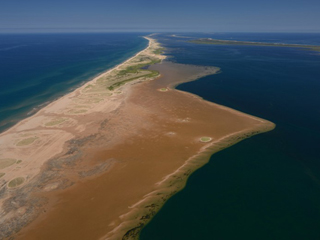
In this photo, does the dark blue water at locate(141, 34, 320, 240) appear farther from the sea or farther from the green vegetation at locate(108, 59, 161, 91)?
the green vegetation at locate(108, 59, 161, 91)

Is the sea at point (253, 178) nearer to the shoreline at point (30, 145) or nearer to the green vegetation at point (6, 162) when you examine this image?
the shoreline at point (30, 145)

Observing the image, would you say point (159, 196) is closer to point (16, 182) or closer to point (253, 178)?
point (253, 178)

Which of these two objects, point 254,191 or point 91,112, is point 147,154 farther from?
point 91,112

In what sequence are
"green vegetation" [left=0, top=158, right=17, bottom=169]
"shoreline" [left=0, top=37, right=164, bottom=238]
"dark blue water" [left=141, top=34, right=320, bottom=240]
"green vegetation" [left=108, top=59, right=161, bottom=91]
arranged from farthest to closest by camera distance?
"green vegetation" [left=108, top=59, right=161, bottom=91]
"green vegetation" [left=0, top=158, right=17, bottom=169]
"shoreline" [left=0, top=37, right=164, bottom=238]
"dark blue water" [left=141, top=34, right=320, bottom=240]

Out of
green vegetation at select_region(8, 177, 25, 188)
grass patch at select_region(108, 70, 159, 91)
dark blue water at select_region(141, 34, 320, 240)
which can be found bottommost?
green vegetation at select_region(8, 177, 25, 188)

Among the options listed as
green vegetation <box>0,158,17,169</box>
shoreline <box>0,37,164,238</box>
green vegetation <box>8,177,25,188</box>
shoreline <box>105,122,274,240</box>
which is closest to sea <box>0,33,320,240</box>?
shoreline <box>105,122,274,240</box>

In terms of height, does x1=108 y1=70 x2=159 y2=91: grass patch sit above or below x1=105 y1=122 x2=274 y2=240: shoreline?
above

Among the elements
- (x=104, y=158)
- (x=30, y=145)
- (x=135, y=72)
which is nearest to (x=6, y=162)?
(x=30, y=145)
